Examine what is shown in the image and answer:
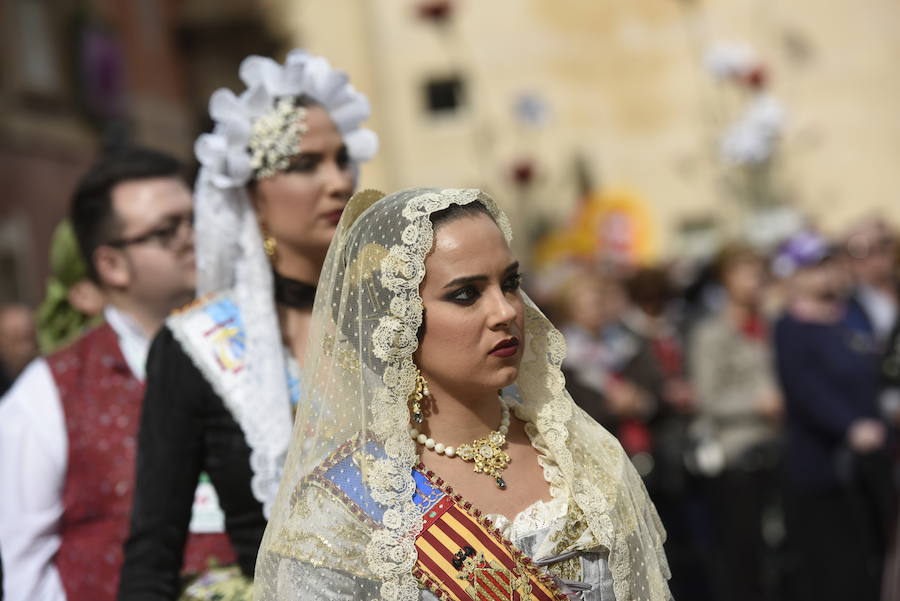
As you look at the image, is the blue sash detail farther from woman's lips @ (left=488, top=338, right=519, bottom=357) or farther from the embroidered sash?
woman's lips @ (left=488, top=338, right=519, bottom=357)

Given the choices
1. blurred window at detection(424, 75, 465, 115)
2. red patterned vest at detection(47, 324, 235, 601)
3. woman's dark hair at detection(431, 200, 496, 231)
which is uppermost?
Result: woman's dark hair at detection(431, 200, 496, 231)

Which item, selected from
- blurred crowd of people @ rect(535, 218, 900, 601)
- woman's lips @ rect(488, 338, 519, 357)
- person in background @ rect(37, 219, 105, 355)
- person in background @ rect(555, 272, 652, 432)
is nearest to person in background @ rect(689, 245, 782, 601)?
blurred crowd of people @ rect(535, 218, 900, 601)

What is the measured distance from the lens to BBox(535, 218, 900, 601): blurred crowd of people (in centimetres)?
736

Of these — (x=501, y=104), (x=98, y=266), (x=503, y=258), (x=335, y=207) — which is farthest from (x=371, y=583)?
(x=501, y=104)

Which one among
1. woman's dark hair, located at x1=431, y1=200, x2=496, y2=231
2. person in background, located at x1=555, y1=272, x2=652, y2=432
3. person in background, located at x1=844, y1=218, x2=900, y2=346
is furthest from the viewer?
person in background, located at x1=844, y1=218, x2=900, y2=346

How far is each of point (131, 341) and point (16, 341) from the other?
4.31m

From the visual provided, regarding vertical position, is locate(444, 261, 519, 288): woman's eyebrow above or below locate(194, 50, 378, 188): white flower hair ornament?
below

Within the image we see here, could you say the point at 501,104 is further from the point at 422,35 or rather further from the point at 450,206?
the point at 450,206

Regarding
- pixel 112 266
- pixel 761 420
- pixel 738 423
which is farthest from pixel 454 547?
pixel 761 420

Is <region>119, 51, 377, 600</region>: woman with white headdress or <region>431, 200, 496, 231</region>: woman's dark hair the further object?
<region>119, 51, 377, 600</region>: woman with white headdress

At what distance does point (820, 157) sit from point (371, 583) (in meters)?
20.7

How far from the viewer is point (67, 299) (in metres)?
4.53

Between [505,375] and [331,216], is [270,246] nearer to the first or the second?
[331,216]

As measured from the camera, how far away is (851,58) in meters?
21.9
